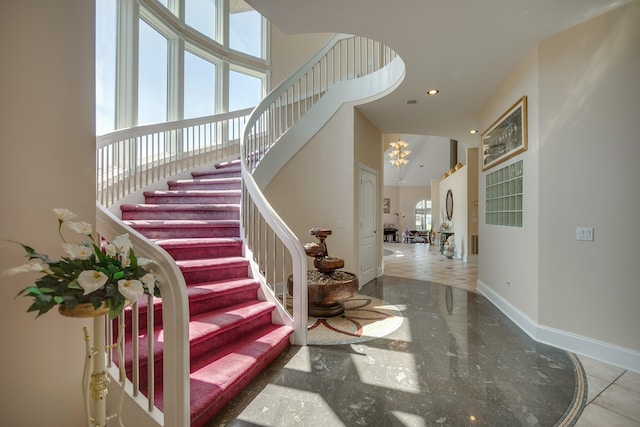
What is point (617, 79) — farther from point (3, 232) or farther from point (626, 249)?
point (3, 232)

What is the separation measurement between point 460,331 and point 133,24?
603cm

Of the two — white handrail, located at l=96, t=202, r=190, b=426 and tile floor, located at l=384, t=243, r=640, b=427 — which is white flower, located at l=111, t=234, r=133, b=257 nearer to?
white handrail, located at l=96, t=202, r=190, b=426

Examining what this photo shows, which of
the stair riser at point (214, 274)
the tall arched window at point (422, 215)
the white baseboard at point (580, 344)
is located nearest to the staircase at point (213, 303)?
the stair riser at point (214, 274)

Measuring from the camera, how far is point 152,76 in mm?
5016

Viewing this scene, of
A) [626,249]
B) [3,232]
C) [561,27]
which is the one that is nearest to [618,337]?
[626,249]

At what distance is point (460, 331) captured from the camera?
310 centimetres

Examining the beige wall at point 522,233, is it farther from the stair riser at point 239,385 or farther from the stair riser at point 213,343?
the stair riser at point 213,343

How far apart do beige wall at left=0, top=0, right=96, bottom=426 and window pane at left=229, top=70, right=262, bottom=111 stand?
211 inches

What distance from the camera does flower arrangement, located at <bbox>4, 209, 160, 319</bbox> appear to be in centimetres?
97

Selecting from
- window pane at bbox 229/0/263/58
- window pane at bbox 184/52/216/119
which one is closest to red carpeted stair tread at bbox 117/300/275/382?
window pane at bbox 184/52/216/119

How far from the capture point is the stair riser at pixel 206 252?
280cm

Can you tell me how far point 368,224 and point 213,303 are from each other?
3381mm

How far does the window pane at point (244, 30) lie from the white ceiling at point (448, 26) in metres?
4.31

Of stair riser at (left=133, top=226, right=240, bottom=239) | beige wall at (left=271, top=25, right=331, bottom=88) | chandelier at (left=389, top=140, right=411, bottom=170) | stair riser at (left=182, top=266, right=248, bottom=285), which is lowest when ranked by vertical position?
stair riser at (left=182, top=266, right=248, bottom=285)
